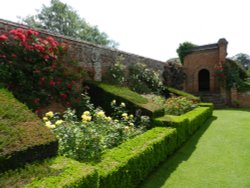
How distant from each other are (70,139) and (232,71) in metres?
14.4

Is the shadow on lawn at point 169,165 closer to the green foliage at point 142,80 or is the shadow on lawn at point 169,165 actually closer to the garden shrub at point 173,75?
the green foliage at point 142,80

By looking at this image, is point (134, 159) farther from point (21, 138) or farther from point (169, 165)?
point (21, 138)

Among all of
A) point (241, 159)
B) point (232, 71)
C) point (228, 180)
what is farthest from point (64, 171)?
point (232, 71)

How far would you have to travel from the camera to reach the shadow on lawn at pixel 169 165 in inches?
141

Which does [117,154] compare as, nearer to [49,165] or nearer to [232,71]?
[49,165]

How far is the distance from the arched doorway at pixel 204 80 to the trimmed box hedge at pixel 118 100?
1259 centimetres

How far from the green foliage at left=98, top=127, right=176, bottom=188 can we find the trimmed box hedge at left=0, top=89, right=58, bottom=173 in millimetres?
783

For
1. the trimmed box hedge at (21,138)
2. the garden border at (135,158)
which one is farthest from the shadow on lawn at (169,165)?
the trimmed box hedge at (21,138)

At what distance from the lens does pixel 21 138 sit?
257 cm

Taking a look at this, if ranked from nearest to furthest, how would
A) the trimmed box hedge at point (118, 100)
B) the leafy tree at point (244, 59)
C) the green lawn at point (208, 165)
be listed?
the green lawn at point (208, 165)
the trimmed box hedge at point (118, 100)
the leafy tree at point (244, 59)

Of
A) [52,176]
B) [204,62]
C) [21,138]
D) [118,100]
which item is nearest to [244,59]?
[204,62]

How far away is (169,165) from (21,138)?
303 centimetres

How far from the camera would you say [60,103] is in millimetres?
5680

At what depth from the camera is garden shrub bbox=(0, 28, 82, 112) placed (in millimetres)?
4480
